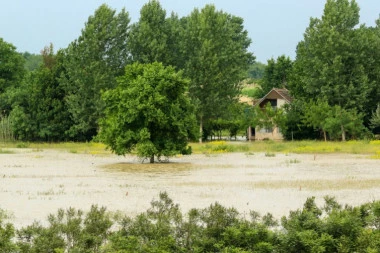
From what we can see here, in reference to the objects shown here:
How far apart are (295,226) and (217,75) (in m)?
69.8

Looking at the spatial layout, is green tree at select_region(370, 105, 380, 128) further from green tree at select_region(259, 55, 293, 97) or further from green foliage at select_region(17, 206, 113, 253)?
green foliage at select_region(17, 206, 113, 253)

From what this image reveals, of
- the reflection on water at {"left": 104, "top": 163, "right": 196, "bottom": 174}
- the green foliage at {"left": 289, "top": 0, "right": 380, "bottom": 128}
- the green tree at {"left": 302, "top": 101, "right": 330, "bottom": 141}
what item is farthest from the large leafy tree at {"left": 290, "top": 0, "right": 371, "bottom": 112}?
the reflection on water at {"left": 104, "top": 163, "right": 196, "bottom": 174}

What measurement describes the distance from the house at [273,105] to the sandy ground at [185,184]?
1908 inches

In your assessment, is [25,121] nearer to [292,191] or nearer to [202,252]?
[292,191]

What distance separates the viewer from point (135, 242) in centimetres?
1042

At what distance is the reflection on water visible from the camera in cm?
3577

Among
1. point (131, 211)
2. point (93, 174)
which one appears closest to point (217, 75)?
point (93, 174)

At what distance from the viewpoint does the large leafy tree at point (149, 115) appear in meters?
41.4

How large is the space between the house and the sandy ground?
48.5 meters

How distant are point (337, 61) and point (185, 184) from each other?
51091mm

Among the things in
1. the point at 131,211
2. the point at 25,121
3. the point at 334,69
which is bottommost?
the point at 131,211

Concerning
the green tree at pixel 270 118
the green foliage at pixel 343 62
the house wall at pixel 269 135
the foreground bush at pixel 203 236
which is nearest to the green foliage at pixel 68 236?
the foreground bush at pixel 203 236

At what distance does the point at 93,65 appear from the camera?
77500mm

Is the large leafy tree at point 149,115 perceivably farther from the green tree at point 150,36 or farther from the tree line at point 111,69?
the green tree at point 150,36
